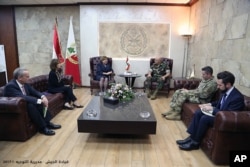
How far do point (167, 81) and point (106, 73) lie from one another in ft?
5.47

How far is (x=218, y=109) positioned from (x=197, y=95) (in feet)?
2.88

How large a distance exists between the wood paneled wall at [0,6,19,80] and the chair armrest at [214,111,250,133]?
6.26 meters

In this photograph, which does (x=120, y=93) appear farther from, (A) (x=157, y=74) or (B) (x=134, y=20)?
(B) (x=134, y=20)

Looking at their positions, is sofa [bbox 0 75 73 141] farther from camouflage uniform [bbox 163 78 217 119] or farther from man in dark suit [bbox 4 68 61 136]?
camouflage uniform [bbox 163 78 217 119]

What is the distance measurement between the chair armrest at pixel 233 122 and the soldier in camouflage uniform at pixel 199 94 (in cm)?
112

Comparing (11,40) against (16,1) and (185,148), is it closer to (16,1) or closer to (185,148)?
(16,1)

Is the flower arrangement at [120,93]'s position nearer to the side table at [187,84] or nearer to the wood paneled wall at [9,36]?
the side table at [187,84]

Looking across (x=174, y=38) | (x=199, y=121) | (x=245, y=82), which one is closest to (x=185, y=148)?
(x=199, y=121)

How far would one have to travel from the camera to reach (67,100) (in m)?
3.94

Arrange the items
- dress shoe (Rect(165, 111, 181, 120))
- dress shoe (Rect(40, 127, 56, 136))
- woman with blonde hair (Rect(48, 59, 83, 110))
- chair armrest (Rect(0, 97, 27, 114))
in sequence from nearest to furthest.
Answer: chair armrest (Rect(0, 97, 27, 114))
dress shoe (Rect(40, 127, 56, 136))
dress shoe (Rect(165, 111, 181, 120))
woman with blonde hair (Rect(48, 59, 83, 110))

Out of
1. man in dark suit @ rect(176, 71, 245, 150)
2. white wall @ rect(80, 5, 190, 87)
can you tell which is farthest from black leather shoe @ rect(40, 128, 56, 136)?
white wall @ rect(80, 5, 190, 87)

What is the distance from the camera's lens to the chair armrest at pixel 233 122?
6.18 feet

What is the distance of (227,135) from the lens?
1.98 m

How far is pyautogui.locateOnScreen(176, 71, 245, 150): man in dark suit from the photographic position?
2135 mm
